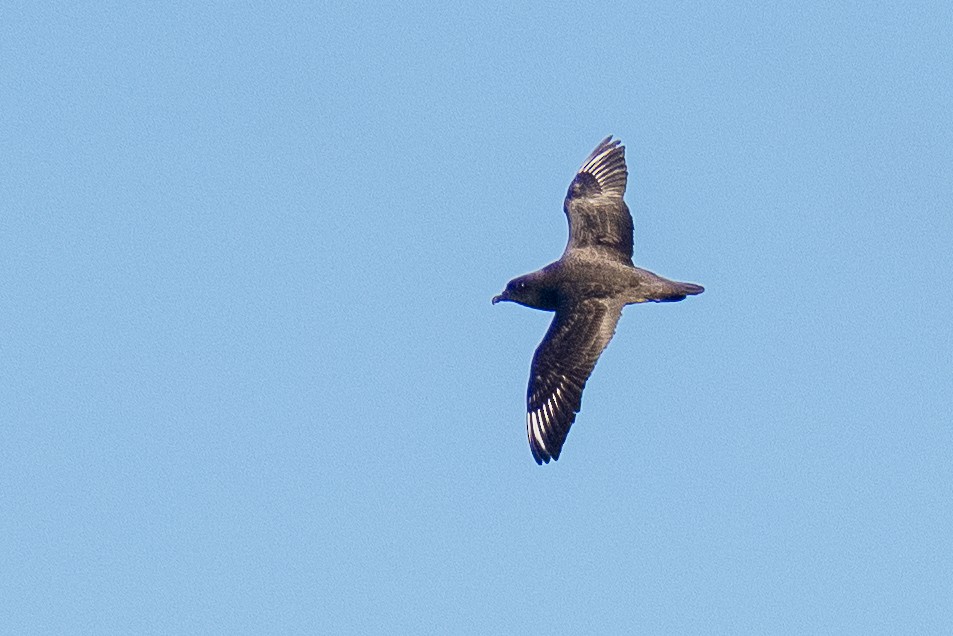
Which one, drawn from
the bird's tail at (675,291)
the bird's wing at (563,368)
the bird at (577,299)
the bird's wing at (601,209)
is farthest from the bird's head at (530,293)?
the bird's tail at (675,291)

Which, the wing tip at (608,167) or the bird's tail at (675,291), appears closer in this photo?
the bird's tail at (675,291)

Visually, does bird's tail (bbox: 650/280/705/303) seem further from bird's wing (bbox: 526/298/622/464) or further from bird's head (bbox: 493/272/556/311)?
bird's head (bbox: 493/272/556/311)

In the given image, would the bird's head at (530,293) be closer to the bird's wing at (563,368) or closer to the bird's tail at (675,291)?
the bird's wing at (563,368)

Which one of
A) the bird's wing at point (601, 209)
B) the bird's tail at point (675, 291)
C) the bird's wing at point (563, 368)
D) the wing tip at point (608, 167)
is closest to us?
the bird's wing at point (563, 368)

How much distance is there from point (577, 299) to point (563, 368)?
0.98 metres

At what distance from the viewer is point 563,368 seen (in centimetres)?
2075

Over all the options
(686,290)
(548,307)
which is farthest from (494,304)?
(686,290)

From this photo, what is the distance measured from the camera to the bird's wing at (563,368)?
20484 mm

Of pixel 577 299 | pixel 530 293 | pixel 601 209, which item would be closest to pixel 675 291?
pixel 577 299

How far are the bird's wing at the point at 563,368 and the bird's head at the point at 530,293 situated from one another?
0.48 metres

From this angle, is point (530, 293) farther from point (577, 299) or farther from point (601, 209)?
point (601, 209)

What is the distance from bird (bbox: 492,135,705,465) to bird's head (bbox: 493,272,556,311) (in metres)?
0.01

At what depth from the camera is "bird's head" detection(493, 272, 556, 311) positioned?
71.4 feet

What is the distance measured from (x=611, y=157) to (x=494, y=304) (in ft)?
10.2
